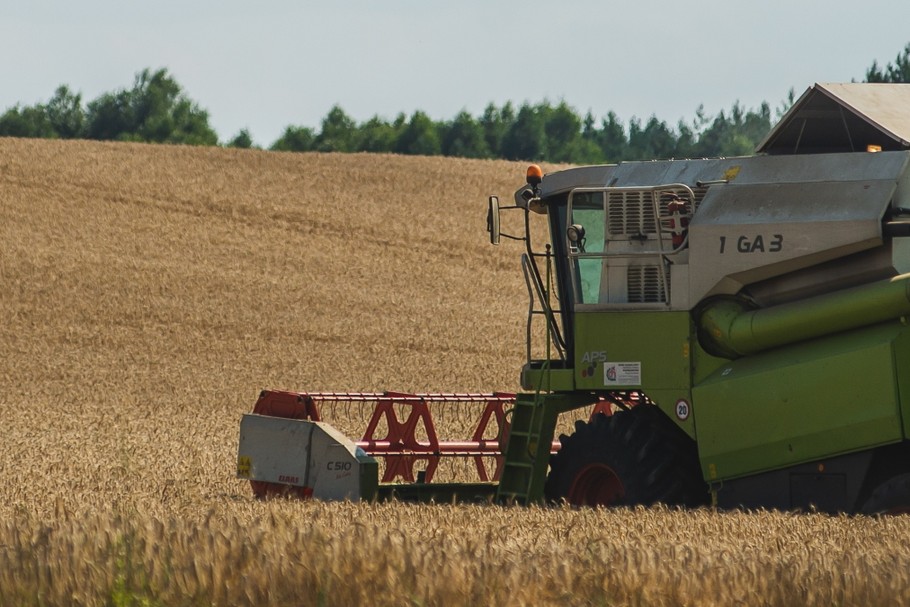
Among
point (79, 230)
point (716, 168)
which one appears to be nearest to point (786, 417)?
point (716, 168)

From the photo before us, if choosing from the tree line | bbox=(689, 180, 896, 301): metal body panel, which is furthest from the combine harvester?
the tree line

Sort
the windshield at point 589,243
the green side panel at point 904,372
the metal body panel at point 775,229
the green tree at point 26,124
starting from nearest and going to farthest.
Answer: the green side panel at point 904,372 < the metal body panel at point 775,229 < the windshield at point 589,243 < the green tree at point 26,124

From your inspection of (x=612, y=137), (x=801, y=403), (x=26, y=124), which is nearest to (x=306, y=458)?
(x=801, y=403)

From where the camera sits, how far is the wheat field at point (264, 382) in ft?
18.1

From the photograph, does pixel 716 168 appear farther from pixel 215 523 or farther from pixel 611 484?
pixel 215 523

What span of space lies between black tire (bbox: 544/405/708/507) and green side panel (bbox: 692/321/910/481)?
0.26m

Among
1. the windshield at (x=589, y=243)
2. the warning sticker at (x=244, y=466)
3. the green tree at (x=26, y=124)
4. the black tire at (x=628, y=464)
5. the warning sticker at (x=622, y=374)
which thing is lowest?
the warning sticker at (x=244, y=466)

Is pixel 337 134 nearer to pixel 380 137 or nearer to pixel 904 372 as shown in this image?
pixel 380 137

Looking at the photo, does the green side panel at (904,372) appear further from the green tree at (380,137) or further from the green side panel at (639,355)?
the green tree at (380,137)

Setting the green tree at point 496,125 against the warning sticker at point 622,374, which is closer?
the warning sticker at point 622,374

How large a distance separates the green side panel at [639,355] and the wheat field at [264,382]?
0.92 meters

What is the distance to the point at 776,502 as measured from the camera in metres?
8.23

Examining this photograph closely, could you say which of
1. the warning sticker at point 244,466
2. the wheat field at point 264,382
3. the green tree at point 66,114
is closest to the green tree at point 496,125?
the green tree at point 66,114

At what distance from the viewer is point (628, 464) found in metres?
8.83
